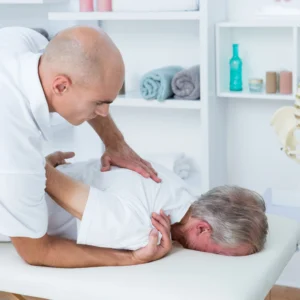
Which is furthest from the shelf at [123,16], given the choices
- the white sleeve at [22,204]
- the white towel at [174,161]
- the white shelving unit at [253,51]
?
the white sleeve at [22,204]

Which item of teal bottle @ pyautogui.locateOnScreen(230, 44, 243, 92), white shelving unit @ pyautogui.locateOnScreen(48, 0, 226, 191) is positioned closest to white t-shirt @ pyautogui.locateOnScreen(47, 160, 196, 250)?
white shelving unit @ pyautogui.locateOnScreen(48, 0, 226, 191)

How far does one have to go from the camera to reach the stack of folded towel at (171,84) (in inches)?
119

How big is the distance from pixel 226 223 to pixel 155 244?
0.68 ft

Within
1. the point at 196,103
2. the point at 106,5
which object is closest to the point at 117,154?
the point at 196,103

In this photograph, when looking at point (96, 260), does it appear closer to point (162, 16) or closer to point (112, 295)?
point (112, 295)

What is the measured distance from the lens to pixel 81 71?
1.70m

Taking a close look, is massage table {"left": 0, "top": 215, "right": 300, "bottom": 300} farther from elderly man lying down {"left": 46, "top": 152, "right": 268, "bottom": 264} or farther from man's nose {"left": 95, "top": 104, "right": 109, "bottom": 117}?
man's nose {"left": 95, "top": 104, "right": 109, "bottom": 117}

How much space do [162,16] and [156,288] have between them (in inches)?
62.2

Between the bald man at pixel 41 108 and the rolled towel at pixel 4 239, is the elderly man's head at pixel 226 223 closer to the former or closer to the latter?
the bald man at pixel 41 108


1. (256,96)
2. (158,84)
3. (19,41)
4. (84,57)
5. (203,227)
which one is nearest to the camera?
(84,57)

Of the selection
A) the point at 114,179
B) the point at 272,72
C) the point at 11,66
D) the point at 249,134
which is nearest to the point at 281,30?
the point at 272,72

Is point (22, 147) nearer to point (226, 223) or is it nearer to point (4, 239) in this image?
point (4, 239)

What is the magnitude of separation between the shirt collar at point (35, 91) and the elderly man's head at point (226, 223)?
51 cm

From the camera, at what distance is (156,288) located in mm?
1687
